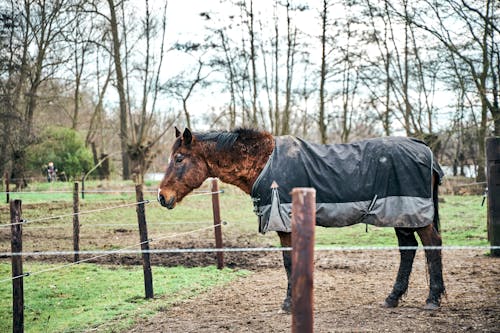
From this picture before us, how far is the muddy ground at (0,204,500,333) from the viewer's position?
459cm

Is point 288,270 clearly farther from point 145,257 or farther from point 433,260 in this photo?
point 145,257

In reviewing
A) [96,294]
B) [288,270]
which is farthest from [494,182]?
[96,294]

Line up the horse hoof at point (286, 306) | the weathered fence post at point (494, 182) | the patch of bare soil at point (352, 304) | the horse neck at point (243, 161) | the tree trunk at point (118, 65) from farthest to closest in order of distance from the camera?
the tree trunk at point (118, 65), the weathered fence post at point (494, 182), the horse neck at point (243, 161), the horse hoof at point (286, 306), the patch of bare soil at point (352, 304)

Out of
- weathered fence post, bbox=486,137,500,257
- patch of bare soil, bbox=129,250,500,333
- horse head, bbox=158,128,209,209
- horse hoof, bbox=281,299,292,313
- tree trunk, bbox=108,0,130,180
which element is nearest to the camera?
patch of bare soil, bbox=129,250,500,333

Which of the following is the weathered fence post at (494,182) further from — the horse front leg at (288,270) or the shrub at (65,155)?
the shrub at (65,155)

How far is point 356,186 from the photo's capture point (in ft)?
16.7

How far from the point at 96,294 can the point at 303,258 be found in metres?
4.55

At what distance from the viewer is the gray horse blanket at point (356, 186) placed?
5.01 m

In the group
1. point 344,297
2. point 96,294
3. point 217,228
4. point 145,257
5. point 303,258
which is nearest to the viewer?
point 303,258

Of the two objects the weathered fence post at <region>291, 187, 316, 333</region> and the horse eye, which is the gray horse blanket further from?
the weathered fence post at <region>291, 187, 316, 333</region>

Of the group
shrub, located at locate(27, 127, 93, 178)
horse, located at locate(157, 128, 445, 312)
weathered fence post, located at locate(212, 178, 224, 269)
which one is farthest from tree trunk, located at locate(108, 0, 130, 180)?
horse, located at locate(157, 128, 445, 312)

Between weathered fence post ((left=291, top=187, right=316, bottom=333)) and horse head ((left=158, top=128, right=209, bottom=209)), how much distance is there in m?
3.31

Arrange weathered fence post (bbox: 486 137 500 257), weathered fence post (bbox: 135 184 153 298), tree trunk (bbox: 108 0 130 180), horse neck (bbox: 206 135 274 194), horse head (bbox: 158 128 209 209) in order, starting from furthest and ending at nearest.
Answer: tree trunk (bbox: 108 0 130 180) < weathered fence post (bbox: 486 137 500 257) < weathered fence post (bbox: 135 184 153 298) < horse head (bbox: 158 128 209 209) < horse neck (bbox: 206 135 274 194)

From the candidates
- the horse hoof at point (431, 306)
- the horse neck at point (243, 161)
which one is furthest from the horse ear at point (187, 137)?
the horse hoof at point (431, 306)
